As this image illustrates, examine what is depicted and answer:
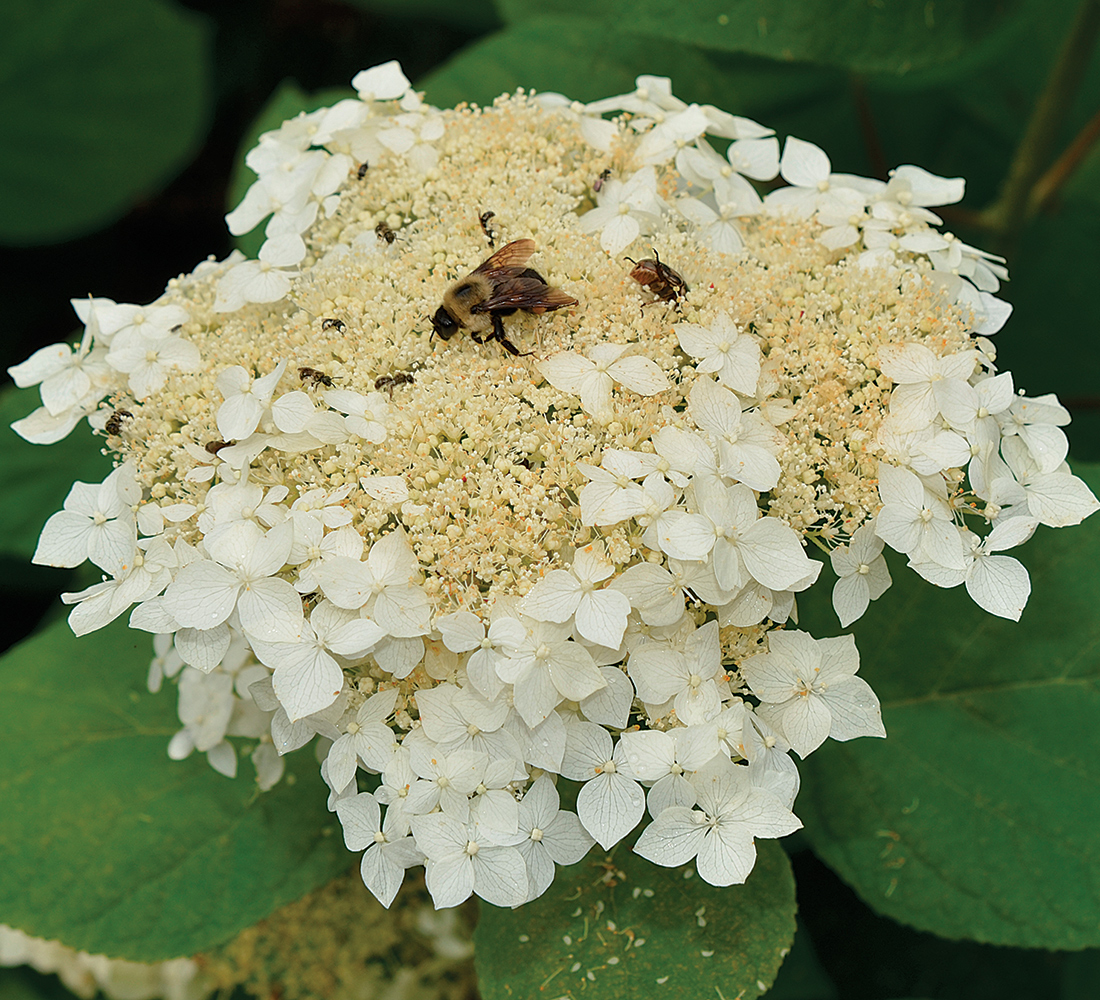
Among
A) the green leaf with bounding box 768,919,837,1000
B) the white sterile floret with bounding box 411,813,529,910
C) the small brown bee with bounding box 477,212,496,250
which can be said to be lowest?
the green leaf with bounding box 768,919,837,1000

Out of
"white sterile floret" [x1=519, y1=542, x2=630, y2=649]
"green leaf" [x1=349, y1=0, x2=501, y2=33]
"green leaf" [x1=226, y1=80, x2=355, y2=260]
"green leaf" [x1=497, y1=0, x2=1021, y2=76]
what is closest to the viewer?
"white sterile floret" [x1=519, y1=542, x2=630, y2=649]

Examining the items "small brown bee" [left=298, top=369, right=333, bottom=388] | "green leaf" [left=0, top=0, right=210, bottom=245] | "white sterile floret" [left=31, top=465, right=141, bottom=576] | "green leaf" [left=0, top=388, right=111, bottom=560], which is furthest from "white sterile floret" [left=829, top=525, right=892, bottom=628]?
"green leaf" [left=0, top=0, right=210, bottom=245]

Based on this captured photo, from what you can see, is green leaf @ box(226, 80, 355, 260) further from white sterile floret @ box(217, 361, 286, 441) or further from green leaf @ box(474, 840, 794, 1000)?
green leaf @ box(474, 840, 794, 1000)

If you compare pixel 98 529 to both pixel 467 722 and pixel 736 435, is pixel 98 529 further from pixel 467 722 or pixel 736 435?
pixel 736 435

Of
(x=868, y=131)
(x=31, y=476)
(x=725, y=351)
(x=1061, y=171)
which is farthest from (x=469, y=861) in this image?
(x=1061, y=171)

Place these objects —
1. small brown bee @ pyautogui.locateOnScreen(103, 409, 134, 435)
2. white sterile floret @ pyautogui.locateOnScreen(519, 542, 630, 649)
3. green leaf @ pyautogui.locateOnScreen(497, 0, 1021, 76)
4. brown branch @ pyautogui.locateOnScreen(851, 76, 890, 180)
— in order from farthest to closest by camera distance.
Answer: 1. brown branch @ pyautogui.locateOnScreen(851, 76, 890, 180)
2. green leaf @ pyautogui.locateOnScreen(497, 0, 1021, 76)
3. small brown bee @ pyautogui.locateOnScreen(103, 409, 134, 435)
4. white sterile floret @ pyautogui.locateOnScreen(519, 542, 630, 649)

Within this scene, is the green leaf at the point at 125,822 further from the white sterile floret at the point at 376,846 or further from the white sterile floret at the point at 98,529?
the white sterile floret at the point at 376,846

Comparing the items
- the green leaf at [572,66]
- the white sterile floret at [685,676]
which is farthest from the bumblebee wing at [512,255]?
the green leaf at [572,66]
